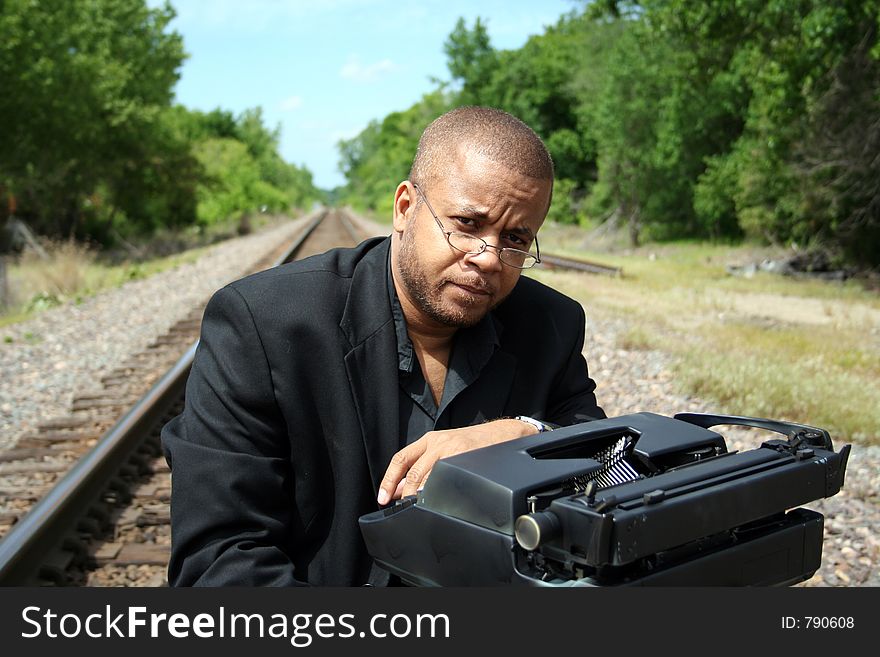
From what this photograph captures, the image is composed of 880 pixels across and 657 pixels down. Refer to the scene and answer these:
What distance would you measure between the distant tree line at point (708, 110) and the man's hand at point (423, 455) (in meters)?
12.2

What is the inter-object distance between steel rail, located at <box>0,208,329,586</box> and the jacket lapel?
2.27m

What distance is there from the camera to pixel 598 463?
1355 mm

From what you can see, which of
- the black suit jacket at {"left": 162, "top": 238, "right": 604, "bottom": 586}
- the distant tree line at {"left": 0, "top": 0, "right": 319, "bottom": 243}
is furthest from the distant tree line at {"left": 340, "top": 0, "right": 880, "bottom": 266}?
the distant tree line at {"left": 0, "top": 0, "right": 319, "bottom": 243}

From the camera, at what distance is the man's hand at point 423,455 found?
1511 mm

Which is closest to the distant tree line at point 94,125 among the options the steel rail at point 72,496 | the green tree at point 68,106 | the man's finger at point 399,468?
the green tree at point 68,106

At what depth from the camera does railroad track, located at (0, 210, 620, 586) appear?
145 inches

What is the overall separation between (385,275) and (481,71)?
3990cm

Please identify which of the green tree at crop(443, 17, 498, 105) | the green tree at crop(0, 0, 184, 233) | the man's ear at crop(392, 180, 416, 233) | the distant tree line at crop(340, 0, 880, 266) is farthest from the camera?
the green tree at crop(443, 17, 498, 105)

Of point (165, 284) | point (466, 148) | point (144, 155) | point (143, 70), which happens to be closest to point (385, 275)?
point (466, 148)

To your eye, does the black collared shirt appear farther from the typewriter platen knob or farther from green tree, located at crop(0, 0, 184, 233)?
green tree, located at crop(0, 0, 184, 233)

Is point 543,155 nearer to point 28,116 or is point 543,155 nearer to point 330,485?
point 330,485

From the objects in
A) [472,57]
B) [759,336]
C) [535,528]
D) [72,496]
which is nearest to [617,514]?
[535,528]

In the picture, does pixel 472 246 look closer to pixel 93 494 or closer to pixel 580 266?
pixel 93 494

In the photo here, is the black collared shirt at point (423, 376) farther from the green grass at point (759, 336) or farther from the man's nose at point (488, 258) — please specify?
the green grass at point (759, 336)
